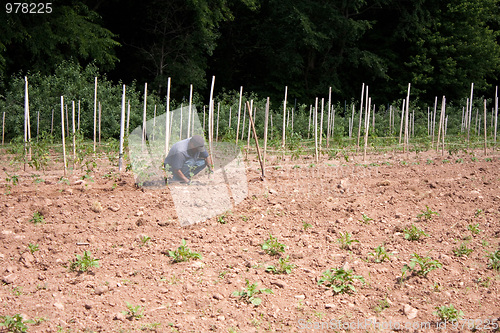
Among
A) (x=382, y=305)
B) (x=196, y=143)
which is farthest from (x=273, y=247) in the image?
(x=196, y=143)

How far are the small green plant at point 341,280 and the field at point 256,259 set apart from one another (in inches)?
0.7

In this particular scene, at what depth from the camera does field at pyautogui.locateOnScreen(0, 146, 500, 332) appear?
3.37m

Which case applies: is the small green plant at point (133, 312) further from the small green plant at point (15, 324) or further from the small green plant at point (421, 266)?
the small green plant at point (421, 266)

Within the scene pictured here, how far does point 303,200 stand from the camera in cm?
609

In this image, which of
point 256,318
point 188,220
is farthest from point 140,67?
point 256,318

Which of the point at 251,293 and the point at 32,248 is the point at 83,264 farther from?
the point at 251,293

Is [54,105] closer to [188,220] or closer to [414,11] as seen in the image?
[188,220]

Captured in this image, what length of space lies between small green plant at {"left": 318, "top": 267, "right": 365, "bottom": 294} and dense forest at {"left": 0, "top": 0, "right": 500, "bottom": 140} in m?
14.0

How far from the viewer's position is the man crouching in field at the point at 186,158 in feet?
20.7

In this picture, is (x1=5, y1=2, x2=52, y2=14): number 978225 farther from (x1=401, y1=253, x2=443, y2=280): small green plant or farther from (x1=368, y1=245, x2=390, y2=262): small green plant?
(x1=401, y1=253, x2=443, y2=280): small green plant

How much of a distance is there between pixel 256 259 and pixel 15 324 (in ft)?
6.45

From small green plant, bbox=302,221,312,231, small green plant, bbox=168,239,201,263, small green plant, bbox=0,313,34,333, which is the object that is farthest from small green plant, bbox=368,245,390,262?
small green plant, bbox=0,313,34,333

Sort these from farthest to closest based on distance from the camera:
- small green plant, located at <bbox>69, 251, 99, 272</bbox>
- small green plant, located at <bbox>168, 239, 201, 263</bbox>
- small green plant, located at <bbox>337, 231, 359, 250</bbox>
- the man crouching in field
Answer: the man crouching in field
small green plant, located at <bbox>337, 231, 359, 250</bbox>
small green plant, located at <bbox>168, 239, 201, 263</bbox>
small green plant, located at <bbox>69, 251, 99, 272</bbox>

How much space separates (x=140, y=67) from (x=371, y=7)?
1040 cm
